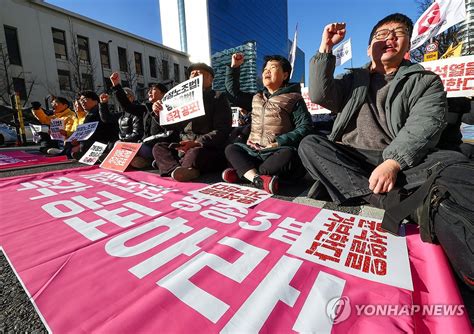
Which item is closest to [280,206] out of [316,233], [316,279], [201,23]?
[316,233]

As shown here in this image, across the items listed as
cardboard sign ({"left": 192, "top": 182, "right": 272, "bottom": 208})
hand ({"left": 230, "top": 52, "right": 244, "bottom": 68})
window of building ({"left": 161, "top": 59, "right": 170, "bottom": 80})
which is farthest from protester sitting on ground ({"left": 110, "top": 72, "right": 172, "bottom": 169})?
window of building ({"left": 161, "top": 59, "right": 170, "bottom": 80})

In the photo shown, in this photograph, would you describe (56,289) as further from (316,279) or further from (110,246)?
(316,279)

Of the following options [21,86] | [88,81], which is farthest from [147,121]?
[88,81]

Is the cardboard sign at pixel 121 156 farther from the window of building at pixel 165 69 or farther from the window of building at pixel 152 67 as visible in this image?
the window of building at pixel 165 69

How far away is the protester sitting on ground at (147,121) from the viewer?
9.66 ft

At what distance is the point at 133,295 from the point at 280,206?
3.17 ft

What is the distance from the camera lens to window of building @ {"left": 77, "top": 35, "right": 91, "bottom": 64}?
60.2 ft

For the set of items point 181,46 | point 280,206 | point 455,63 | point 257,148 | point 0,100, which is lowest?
point 280,206

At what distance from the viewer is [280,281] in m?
0.78

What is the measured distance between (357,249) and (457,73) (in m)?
5.29

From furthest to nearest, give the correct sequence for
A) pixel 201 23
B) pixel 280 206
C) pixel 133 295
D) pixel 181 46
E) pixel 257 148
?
pixel 181 46
pixel 201 23
pixel 257 148
pixel 280 206
pixel 133 295

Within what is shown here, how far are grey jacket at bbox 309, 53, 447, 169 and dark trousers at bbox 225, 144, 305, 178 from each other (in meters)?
0.37

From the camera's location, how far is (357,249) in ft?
3.16

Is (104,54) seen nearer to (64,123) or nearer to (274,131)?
(64,123)
